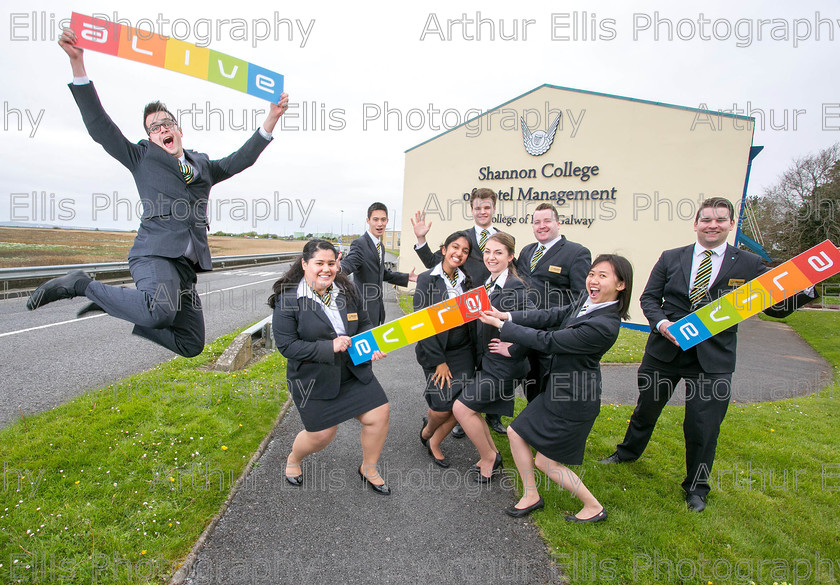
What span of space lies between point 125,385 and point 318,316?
352 centimetres

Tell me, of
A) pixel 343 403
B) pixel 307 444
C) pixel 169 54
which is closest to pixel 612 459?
pixel 343 403

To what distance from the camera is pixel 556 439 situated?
10.5 ft

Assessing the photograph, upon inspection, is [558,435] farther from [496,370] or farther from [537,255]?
[537,255]

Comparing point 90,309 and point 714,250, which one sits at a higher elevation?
point 714,250

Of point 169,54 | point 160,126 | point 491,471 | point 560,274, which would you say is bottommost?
point 491,471

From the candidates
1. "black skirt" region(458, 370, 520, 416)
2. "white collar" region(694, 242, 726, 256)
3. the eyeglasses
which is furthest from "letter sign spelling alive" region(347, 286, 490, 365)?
the eyeglasses

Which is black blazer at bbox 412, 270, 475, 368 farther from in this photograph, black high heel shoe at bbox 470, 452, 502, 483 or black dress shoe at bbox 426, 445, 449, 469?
black high heel shoe at bbox 470, 452, 502, 483

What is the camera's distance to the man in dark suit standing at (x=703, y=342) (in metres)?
3.47

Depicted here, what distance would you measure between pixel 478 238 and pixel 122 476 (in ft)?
13.4

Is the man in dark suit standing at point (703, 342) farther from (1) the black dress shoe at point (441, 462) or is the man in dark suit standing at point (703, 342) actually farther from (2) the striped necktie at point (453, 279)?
(1) the black dress shoe at point (441, 462)

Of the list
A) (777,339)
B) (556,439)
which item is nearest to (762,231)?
(777,339)

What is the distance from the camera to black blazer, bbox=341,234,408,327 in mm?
5250

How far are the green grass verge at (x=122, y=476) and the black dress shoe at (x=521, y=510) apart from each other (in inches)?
91.8

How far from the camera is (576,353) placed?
311 cm
